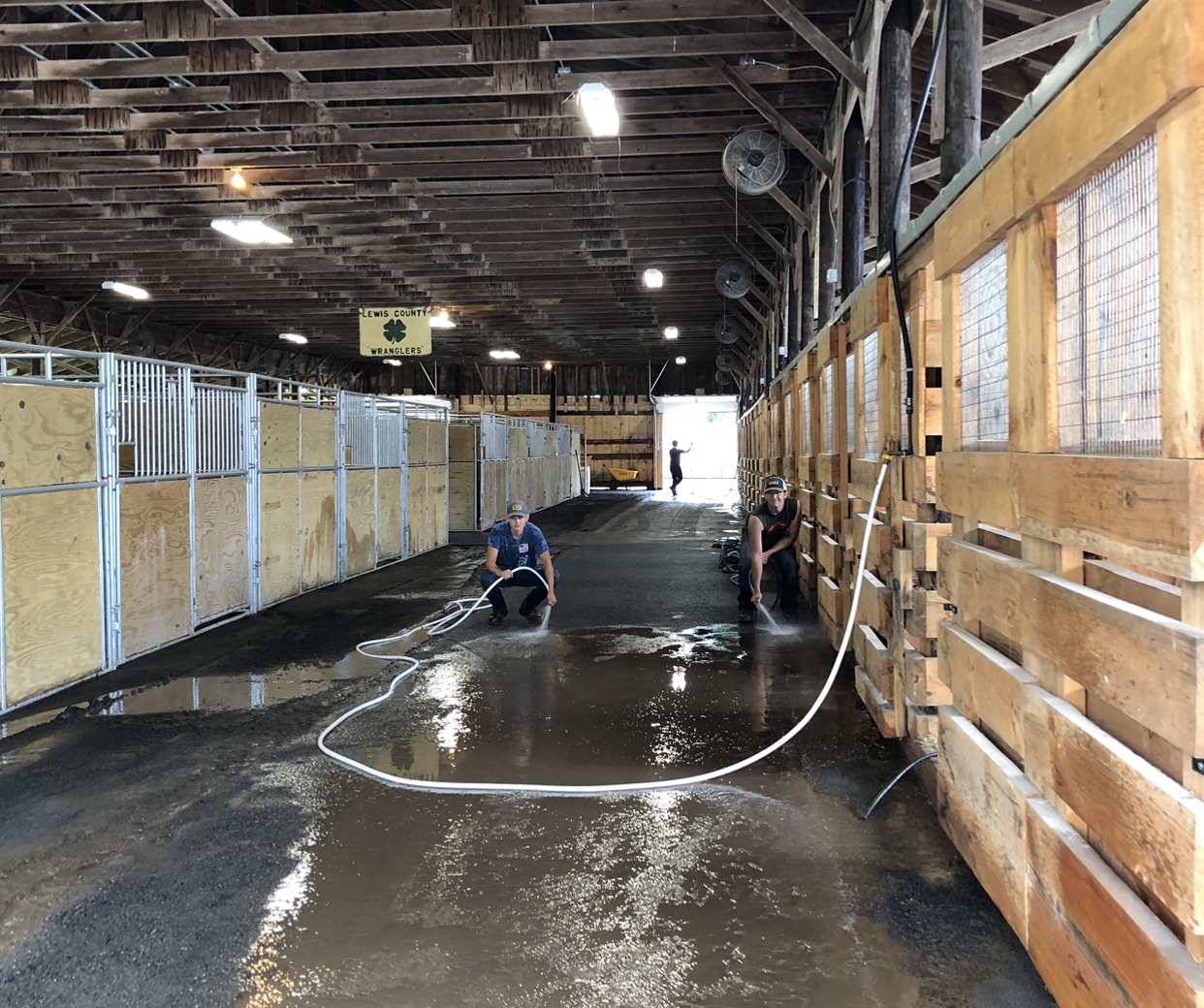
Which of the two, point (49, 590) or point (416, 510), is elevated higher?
point (416, 510)

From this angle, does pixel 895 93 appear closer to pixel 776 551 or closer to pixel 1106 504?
pixel 776 551

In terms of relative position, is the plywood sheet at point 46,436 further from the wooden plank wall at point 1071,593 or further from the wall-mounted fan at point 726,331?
the wall-mounted fan at point 726,331

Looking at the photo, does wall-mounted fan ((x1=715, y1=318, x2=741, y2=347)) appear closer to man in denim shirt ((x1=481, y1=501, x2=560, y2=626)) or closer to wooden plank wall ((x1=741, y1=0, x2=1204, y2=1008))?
man in denim shirt ((x1=481, y1=501, x2=560, y2=626))

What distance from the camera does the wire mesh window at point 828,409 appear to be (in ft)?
26.8

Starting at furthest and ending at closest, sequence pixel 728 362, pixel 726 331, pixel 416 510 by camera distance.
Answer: pixel 728 362
pixel 726 331
pixel 416 510

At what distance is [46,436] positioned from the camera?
6.37 m

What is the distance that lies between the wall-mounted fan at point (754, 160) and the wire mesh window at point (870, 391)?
12.4 ft

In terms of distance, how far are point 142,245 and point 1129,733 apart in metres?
16.7

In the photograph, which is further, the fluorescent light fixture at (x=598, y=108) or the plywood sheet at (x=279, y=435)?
the plywood sheet at (x=279, y=435)

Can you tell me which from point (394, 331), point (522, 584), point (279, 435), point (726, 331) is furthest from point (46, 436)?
point (726, 331)

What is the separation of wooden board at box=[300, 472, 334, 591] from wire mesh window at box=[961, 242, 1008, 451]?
855cm

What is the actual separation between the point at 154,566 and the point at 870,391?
628 cm

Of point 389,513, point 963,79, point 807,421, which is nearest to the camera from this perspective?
point 963,79

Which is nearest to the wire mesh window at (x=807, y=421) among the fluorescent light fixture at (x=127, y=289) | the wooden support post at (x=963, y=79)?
the wooden support post at (x=963, y=79)
